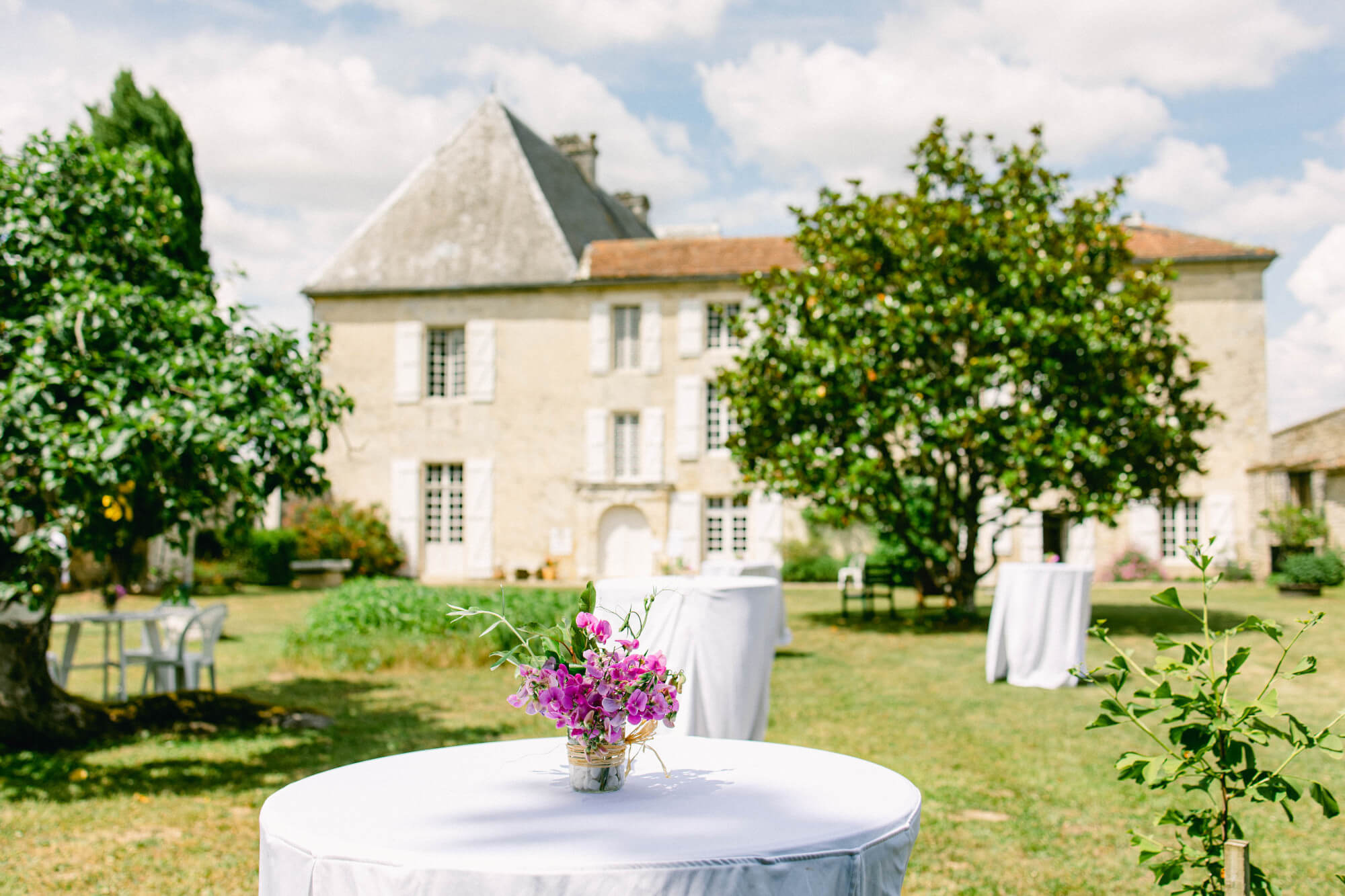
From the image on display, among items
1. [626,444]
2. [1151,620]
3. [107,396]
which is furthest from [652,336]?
[107,396]

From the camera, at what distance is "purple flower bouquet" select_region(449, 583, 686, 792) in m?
2.17

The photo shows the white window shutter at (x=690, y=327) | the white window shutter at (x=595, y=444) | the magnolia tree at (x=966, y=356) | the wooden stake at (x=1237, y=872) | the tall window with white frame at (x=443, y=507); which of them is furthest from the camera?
the tall window with white frame at (x=443, y=507)

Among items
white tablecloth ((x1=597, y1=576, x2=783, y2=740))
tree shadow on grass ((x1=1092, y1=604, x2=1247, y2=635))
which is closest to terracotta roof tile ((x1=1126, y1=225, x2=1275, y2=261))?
tree shadow on grass ((x1=1092, y1=604, x2=1247, y2=635))

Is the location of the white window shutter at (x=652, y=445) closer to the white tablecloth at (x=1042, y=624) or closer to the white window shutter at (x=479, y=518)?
the white window shutter at (x=479, y=518)

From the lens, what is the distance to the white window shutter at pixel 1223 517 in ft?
70.1

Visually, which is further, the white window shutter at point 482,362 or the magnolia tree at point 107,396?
the white window shutter at point 482,362

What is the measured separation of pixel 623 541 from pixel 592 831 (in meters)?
A: 20.6

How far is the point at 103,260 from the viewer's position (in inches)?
245

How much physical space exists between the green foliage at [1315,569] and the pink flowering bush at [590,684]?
20.7 meters

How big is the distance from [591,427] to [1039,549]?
9856 mm

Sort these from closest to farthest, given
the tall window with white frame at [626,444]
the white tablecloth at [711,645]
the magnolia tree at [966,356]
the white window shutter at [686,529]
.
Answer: the white tablecloth at [711,645] → the magnolia tree at [966,356] → the white window shutter at [686,529] → the tall window with white frame at [626,444]

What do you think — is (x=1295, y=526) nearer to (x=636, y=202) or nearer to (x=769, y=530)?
(x=769, y=530)

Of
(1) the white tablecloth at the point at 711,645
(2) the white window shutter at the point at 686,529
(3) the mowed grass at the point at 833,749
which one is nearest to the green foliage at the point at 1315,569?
(3) the mowed grass at the point at 833,749

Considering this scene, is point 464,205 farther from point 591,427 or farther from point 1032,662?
point 1032,662
